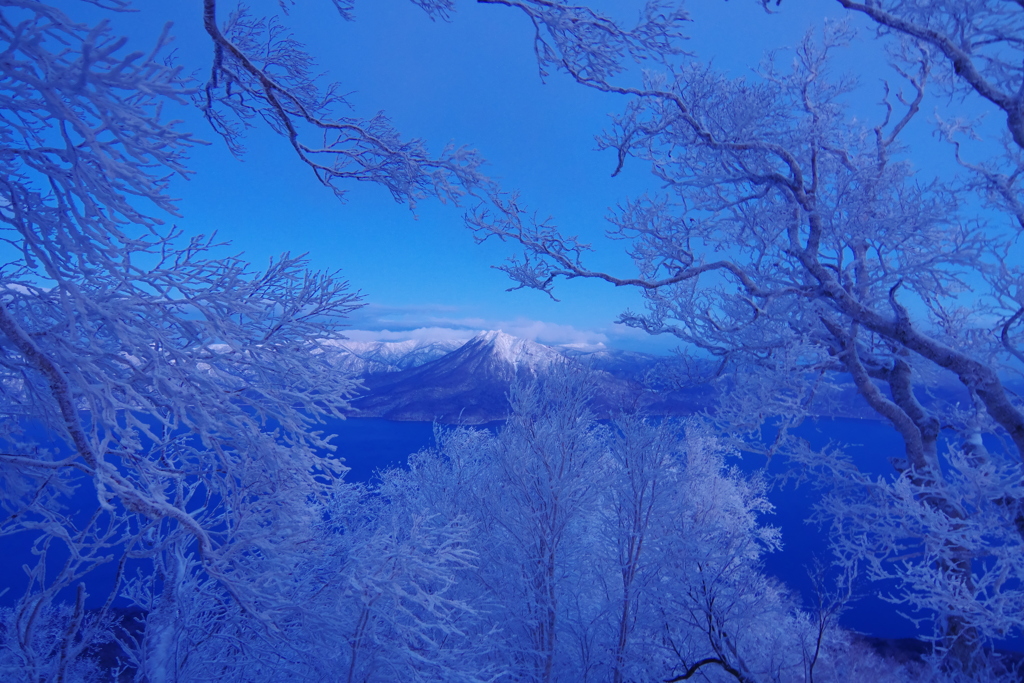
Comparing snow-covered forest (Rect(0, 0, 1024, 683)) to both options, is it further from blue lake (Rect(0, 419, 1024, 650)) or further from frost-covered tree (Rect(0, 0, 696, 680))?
blue lake (Rect(0, 419, 1024, 650))

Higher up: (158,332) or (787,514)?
(787,514)

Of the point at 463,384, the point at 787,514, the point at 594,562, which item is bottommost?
the point at 594,562

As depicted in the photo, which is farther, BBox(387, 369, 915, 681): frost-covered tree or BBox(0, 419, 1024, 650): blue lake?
BBox(0, 419, 1024, 650): blue lake

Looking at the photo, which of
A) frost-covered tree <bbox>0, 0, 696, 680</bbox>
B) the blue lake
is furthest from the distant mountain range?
frost-covered tree <bbox>0, 0, 696, 680</bbox>

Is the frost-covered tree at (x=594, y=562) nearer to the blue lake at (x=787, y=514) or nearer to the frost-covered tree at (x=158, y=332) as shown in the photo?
the frost-covered tree at (x=158, y=332)

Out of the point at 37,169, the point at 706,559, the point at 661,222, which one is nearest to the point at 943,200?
the point at 661,222

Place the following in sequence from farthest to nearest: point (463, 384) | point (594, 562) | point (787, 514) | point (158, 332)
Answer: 1. point (463, 384)
2. point (787, 514)
3. point (594, 562)
4. point (158, 332)

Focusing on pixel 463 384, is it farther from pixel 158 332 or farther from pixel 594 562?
pixel 158 332

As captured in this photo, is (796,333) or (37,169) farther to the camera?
(796,333)

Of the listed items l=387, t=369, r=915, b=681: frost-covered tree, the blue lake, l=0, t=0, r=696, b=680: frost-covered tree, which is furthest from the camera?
the blue lake

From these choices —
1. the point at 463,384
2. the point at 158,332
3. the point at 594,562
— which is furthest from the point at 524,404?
the point at 463,384

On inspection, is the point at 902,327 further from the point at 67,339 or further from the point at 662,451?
the point at 67,339
